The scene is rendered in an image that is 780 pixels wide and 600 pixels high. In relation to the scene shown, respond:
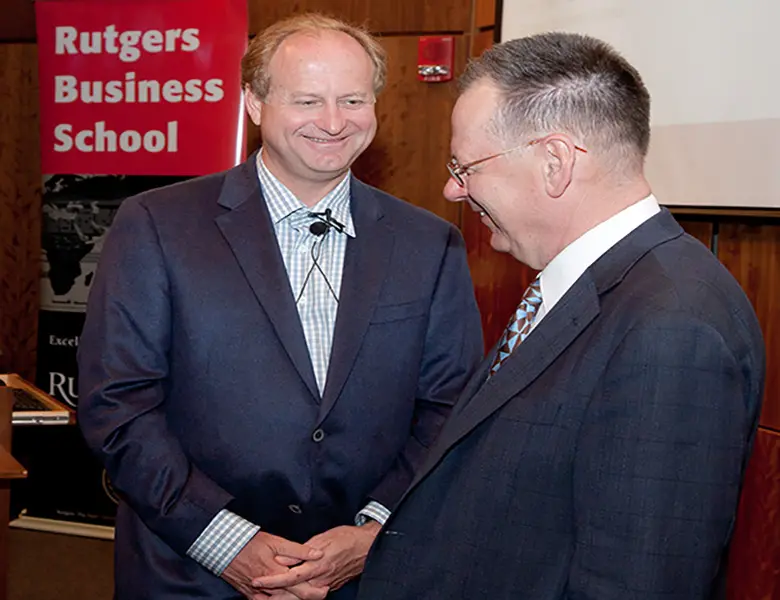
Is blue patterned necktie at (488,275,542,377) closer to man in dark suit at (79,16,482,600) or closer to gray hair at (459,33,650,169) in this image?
gray hair at (459,33,650,169)

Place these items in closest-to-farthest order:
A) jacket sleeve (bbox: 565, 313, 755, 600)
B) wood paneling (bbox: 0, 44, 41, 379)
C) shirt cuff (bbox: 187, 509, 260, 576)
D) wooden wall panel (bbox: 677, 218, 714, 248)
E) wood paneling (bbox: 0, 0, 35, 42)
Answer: jacket sleeve (bbox: 565, 313, 755, 600), shirt cuff (bbox: 187, 509, 260, 576), wooden wall panel (bbox: 677, 218, 714, 248), wood paneling (bbox: 0, 0, 35, 42), wood paneling (bbox: 0, 44, 41, 379)

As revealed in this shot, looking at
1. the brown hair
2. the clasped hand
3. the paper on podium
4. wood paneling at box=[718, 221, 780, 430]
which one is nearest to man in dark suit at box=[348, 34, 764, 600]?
the clasped hand

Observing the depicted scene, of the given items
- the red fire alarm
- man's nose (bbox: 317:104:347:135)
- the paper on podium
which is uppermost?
the red fire alarm

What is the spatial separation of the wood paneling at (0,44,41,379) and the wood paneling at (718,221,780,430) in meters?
3.68

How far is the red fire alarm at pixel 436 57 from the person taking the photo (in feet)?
14.0

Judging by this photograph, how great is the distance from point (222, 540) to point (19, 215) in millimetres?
3783

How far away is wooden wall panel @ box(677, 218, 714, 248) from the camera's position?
2.70m

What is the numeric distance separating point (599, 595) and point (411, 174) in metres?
3.43

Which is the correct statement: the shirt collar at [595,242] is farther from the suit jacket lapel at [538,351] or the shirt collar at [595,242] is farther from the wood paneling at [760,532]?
the wood paneling at [760,532]

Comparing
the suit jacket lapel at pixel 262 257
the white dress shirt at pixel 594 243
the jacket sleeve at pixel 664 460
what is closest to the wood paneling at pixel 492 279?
the suit jacket lapel at pixel 262 257

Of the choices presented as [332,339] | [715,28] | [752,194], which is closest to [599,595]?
[332,339]

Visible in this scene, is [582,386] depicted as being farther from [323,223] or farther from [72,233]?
[72,233]

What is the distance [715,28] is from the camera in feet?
8.24

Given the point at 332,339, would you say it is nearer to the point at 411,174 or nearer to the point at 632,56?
the point at 632,56
